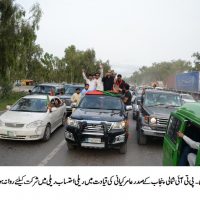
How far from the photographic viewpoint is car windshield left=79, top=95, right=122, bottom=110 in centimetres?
870

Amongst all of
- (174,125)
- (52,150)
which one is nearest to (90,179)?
(174,125)

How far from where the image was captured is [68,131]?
24.5 ft

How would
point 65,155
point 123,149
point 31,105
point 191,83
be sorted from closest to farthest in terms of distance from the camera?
point 65,155 < point 123,149 < point 31,105 < point 191,83

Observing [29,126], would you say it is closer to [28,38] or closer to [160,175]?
[160,175]

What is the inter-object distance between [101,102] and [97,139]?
76.6 inches

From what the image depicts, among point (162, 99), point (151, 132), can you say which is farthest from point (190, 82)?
point (151, 132)

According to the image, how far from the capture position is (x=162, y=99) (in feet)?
34.0

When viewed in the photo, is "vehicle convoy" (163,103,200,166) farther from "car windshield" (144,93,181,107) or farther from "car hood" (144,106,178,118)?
"car windshield" (144,93,181,107)

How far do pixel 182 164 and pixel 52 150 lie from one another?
4517mm

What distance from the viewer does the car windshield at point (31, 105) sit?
31.0 feet

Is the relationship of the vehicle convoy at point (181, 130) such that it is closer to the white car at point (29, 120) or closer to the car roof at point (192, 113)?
the car roof at point (192, 113)

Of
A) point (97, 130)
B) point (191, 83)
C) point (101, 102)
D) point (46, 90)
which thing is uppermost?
point (191, 83)

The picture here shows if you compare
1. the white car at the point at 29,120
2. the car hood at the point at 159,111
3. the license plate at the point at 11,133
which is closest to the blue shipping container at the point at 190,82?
the car hood at the point at 159,111

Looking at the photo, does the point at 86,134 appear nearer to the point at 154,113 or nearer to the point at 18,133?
the point at 18,133
